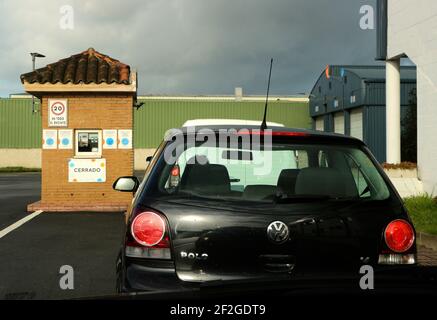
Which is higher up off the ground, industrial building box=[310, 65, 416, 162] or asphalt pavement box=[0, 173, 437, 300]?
industrial building box=[310, 65, 416, 162]

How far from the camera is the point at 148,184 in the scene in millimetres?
3195

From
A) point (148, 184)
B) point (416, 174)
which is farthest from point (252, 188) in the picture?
point (416, 174)

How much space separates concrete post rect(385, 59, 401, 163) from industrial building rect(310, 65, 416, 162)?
720 cm

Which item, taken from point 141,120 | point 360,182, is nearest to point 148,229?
point 360,182

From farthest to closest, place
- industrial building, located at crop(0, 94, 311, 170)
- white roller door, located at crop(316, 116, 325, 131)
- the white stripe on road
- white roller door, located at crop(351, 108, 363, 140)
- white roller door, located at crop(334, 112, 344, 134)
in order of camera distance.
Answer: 1. industrial building, located at crop(0, 94, 311, 170)
2. white roller door, located at crop(316, 116, 325, 131)
3. white roller door, located at crop(334, 112, 344, 134)
4. white roller door, located at crop(351, 108, 363, 140)
5. the white stripe on road

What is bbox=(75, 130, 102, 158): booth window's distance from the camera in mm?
12508

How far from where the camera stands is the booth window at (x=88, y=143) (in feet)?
41.0

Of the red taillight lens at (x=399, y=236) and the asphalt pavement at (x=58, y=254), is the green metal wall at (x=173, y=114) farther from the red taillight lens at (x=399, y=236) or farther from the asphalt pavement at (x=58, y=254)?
the red taillight lens at (x=399, y=236)

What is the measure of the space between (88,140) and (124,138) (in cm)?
85

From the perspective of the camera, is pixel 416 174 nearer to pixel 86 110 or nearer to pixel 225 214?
pixel 86 110

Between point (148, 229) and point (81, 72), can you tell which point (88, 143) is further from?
point (148, 229)

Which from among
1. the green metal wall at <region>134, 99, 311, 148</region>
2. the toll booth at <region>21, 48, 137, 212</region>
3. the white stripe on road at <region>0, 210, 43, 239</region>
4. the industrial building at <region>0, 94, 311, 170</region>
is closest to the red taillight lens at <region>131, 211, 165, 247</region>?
the white stripe on road at <region>0, 210, 43, 239</region>

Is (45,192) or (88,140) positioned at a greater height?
(88,140)

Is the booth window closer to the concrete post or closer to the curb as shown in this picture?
the curb
